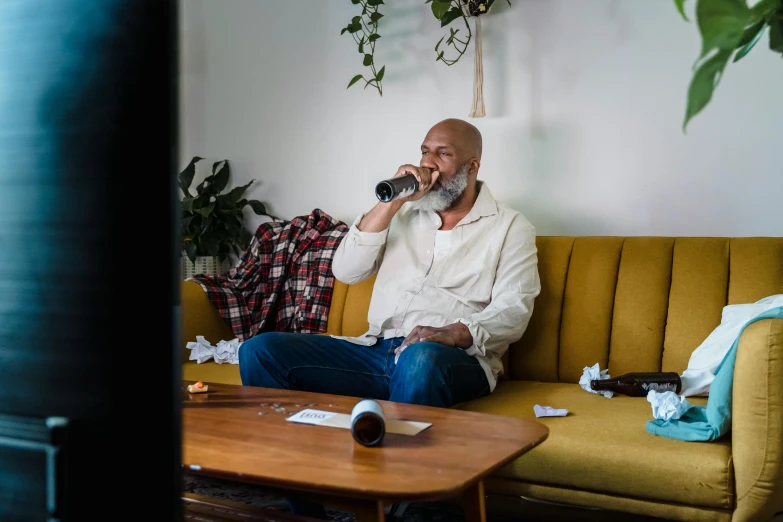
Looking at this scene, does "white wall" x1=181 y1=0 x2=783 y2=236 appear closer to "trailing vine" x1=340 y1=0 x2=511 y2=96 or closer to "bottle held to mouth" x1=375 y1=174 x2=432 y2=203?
"trailing vine" x1=340 y1=0 x2=511 y2=96

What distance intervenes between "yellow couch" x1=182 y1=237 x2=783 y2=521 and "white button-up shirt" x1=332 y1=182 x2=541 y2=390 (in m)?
0.16

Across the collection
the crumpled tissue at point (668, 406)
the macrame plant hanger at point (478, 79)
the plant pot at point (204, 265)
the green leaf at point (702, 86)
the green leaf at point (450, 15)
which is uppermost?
the green leaf at point (450, 15)

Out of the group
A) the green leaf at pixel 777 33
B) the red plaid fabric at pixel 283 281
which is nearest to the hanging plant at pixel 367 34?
the red plaid fabric at pixel 283 281

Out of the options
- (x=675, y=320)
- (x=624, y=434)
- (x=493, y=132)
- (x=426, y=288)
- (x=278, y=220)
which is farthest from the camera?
(x=278, y=220)

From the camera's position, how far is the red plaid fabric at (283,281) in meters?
2.84

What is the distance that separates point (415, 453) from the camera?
130cm

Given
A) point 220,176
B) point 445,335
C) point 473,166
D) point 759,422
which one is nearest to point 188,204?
point 220,176

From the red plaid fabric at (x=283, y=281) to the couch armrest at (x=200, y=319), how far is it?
0.03 meters

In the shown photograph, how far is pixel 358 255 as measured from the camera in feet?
8.30

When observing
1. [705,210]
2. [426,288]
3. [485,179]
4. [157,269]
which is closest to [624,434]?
[426,288]

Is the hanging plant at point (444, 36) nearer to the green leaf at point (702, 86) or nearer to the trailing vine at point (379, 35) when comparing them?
the trailing vine at point (379, 35)

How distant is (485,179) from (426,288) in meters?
0.64

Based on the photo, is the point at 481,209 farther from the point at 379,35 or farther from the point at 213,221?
the point at 213,221

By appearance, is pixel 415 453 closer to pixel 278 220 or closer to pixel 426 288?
pixel 426 288
